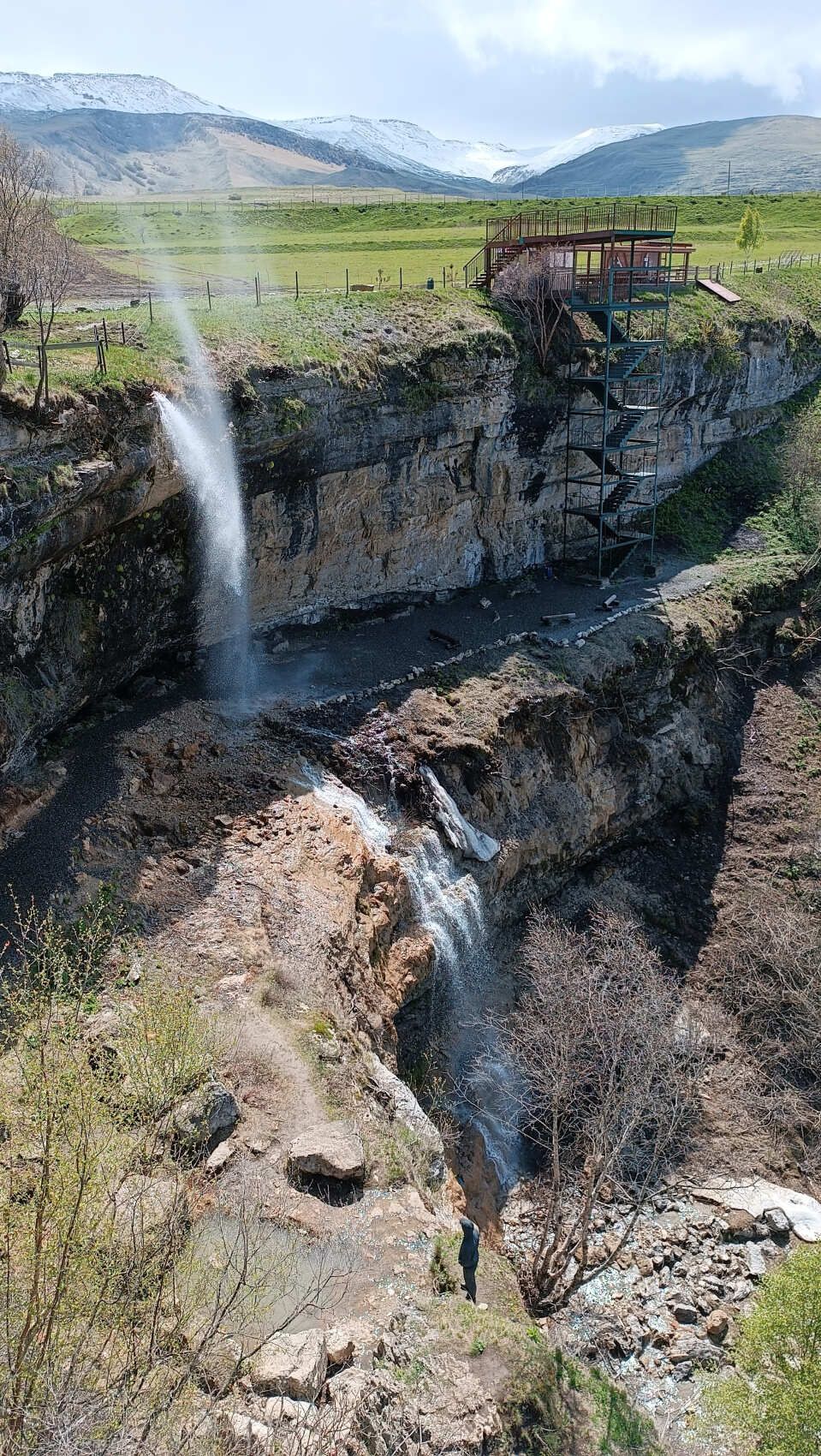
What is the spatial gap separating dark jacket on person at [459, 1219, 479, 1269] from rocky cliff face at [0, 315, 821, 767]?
11.8 meters

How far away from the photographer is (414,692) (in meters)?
26.4

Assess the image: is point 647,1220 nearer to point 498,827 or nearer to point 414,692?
point 498,827

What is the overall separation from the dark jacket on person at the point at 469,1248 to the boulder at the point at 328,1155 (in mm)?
1808

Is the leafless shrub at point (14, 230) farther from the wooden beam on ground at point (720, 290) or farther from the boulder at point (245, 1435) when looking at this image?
the wooden beam on ground at point (720, 290)

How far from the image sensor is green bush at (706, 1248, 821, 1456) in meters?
12.7

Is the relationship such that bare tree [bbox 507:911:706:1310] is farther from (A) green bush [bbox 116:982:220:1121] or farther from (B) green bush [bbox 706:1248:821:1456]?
(A) green bush [bbox 116:982:220:1121]

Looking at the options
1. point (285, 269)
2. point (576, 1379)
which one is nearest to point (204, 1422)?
point (576, 1379)

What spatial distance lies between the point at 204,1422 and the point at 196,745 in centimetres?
1374

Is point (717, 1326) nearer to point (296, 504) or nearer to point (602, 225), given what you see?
point (296, 504)

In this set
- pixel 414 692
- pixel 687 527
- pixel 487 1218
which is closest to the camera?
pixel 487 1218

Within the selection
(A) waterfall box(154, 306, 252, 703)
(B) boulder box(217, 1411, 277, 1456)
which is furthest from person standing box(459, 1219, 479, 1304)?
(A) waterfall box(154, 306, 252, 703)

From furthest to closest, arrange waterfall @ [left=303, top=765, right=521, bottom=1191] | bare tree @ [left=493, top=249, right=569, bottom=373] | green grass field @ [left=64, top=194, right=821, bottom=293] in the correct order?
green grass field @ [left=64, top=194, right=821, bottom=293]
bare tree @ [left=493, top=249, right=569, bottom=373]
waterfall @ [left=303, top=765, right=521, bottom=1191]

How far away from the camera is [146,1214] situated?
1122 cm

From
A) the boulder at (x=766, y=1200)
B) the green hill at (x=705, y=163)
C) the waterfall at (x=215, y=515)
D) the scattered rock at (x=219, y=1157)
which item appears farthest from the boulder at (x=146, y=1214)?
the green hill at (x=705, y=163)
